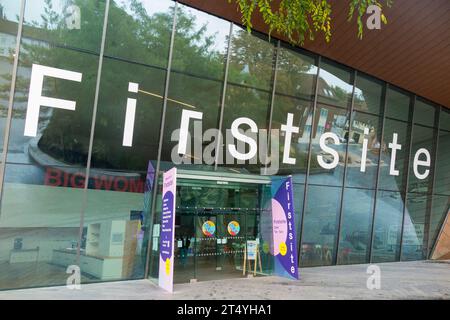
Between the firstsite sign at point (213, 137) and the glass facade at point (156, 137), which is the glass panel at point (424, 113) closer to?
the glass facade at point (156, 137)

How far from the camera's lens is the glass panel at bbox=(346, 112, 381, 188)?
14.2m

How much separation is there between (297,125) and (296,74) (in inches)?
56.6

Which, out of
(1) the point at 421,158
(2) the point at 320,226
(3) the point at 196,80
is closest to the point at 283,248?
(2) the point at 320,226

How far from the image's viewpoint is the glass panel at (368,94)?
563 inches

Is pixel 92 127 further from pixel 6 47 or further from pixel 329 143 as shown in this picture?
pixel 329 143

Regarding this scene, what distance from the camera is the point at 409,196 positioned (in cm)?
1540

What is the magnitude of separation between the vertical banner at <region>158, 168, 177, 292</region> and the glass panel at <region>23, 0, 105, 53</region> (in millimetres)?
3380

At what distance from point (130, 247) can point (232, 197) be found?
270 cm

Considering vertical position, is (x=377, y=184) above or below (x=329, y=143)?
below

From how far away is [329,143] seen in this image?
13781 mm

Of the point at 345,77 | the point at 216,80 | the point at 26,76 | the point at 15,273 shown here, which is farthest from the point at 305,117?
the point at 15,273

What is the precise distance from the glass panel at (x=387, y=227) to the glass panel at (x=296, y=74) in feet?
14.1

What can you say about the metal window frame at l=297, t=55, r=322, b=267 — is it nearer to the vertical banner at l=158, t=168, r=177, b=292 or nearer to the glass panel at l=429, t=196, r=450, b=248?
the vertical banner at l=158, t=168, r=177, b=292
